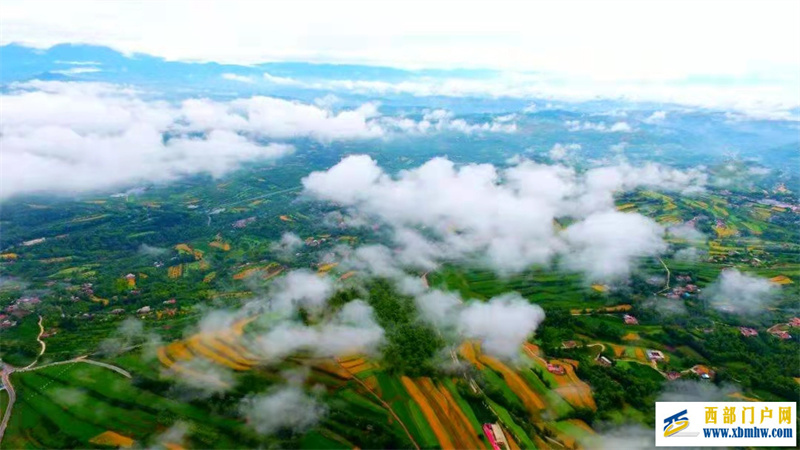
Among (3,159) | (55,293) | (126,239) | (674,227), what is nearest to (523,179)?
(674,227)

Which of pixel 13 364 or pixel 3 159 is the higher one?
pixel 3 159

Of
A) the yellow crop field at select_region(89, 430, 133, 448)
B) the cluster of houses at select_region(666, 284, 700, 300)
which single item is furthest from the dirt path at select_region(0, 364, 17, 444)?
the cluster of houses at select_region(666, 284, 700, 300)

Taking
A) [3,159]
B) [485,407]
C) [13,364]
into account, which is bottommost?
[485,407]

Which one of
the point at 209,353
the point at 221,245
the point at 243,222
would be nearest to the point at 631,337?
the point at 209,353

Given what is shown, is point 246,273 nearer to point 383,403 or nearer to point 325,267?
point 325,267

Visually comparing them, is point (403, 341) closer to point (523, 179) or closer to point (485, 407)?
point (485, 407)

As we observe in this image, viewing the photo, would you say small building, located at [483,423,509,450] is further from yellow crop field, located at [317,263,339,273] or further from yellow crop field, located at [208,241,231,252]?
yellow crop field, located at [208,241,231,252]
